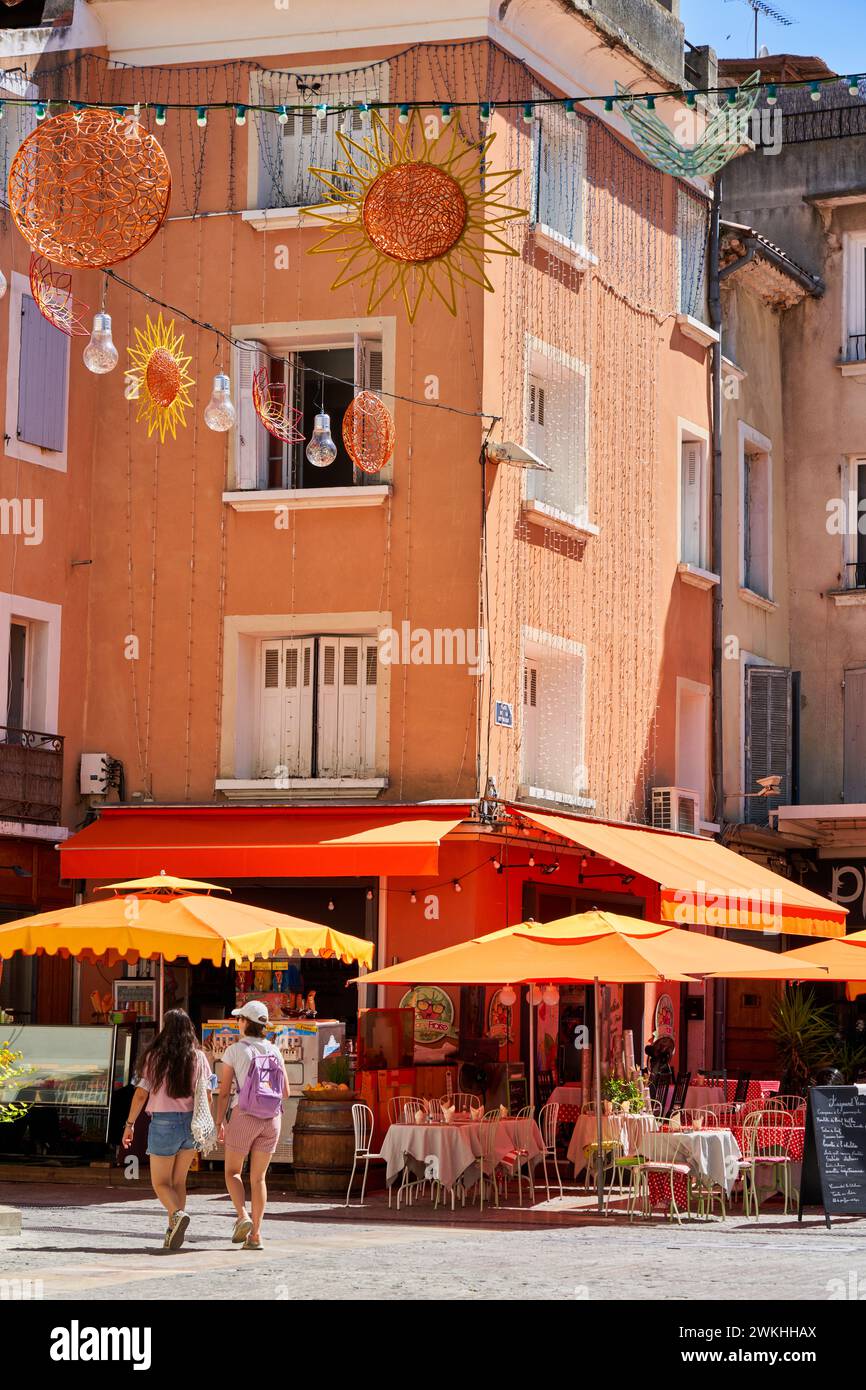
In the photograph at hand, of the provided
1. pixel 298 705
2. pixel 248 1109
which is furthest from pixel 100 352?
pixel 298 705

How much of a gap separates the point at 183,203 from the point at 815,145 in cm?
1048

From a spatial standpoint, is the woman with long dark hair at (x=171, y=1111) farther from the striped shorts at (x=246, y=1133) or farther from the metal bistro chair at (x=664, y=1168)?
the metal bistro chair at (x=664, y=1168)

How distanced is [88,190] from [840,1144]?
889 cm

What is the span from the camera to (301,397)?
2389 centimetres

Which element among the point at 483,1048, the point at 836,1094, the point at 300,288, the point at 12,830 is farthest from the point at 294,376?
the point at 836,1094

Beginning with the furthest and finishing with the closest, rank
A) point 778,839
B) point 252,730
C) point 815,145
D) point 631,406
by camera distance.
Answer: point 815,145 < point 778,839 < point 631,406 < point 252,730

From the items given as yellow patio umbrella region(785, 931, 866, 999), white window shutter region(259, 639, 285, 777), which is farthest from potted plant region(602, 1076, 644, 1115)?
white window shutter region(259, 639, 285, 777)

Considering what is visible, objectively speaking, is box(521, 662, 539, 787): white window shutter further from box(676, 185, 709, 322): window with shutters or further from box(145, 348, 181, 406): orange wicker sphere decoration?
box(676, 185, 709, 322): window with shutters

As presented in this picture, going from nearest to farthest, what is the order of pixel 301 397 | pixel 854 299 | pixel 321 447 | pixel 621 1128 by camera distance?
1. pixel 321 447
2. pixel 621 1128
3. pixel 301 397
4. pixel 854 299

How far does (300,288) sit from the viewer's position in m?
23.5

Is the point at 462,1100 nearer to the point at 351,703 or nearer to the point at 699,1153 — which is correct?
the point at 699,1153
